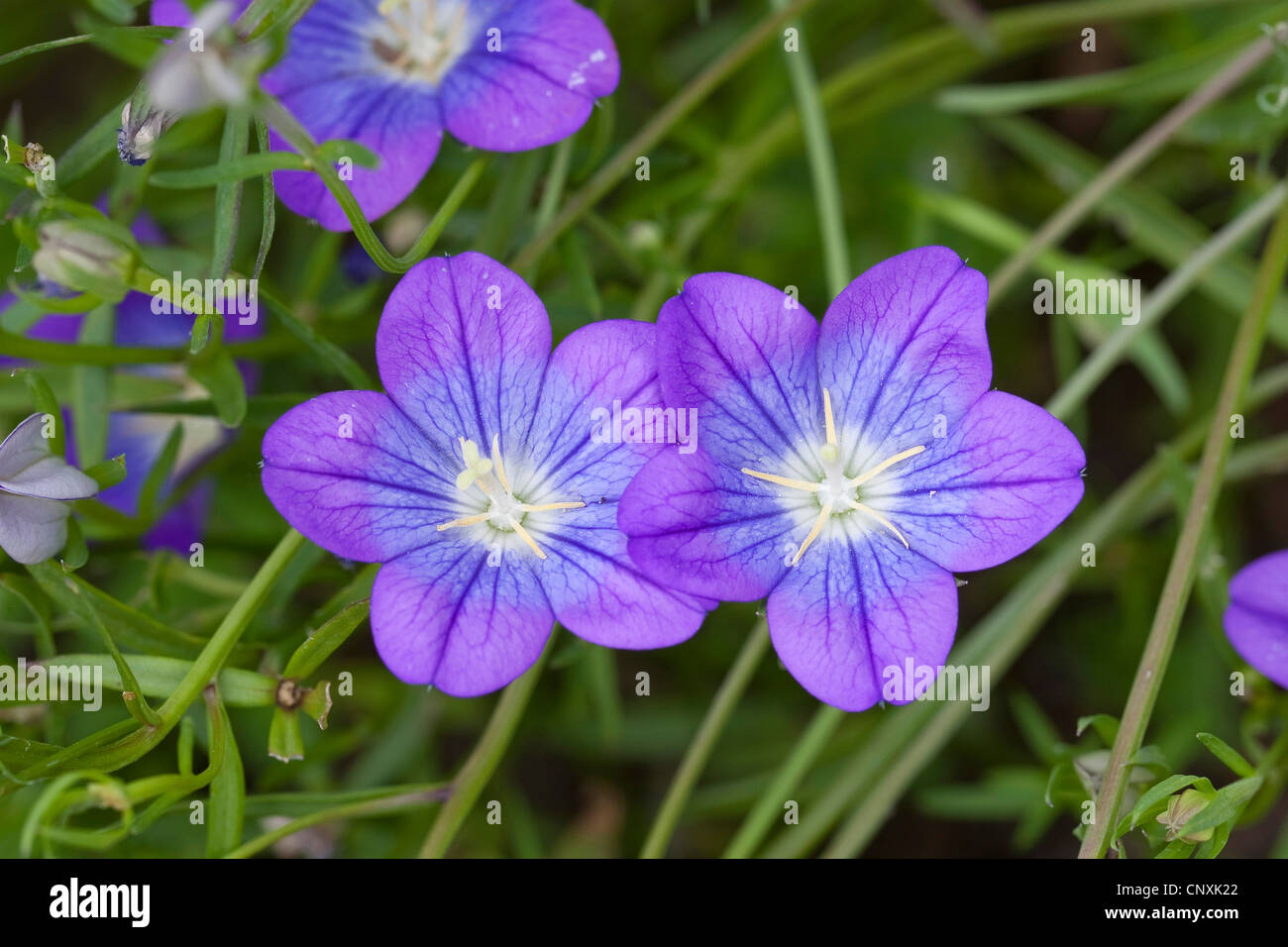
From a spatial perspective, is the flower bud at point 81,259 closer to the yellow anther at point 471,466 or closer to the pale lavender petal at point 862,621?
the yellow anther at point 471,466

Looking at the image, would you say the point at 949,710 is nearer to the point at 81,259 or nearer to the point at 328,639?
the point at 328,639

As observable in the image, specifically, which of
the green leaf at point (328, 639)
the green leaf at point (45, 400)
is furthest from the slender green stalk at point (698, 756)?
the green leaf at point (45, 400)

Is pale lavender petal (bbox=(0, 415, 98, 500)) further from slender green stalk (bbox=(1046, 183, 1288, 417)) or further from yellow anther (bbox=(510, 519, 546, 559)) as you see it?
slender green stalk (bbox=(1046, 183, 1288, 417))

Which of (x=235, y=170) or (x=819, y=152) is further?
(x=819, y=152)

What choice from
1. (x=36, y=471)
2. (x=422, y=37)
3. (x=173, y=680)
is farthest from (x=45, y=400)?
(x=422, y=37)
